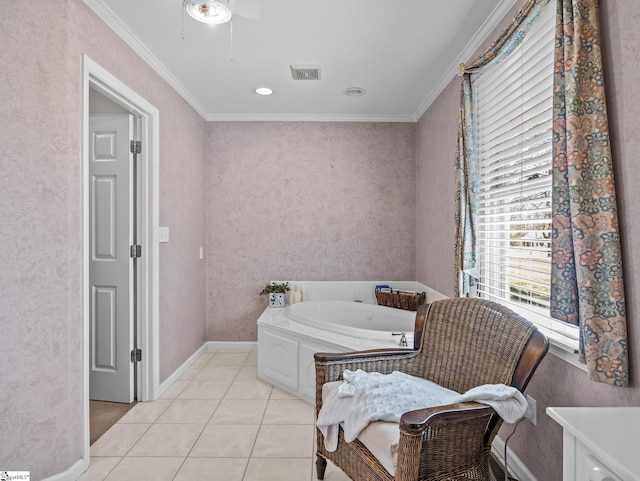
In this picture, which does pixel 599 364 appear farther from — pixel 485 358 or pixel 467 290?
pixel 467 290

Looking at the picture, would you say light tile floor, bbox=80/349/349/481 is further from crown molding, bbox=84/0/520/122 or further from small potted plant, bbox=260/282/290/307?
crown molding, bbox=84/0/520/122

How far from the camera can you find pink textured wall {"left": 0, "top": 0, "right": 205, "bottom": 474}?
1.68 metres

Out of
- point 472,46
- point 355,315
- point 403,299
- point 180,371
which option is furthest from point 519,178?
point 180,371

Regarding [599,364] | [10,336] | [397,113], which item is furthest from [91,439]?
[397,113]

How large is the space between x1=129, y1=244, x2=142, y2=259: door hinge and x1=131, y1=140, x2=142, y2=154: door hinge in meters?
0.69

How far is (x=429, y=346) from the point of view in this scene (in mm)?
2088

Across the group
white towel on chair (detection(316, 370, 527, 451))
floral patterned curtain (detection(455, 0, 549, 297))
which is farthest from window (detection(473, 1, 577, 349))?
white towel on chair (detection(316, 370, 527, 451))

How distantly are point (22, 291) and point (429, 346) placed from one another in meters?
1.98

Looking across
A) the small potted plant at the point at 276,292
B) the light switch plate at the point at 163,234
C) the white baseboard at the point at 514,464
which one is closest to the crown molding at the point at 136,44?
the light switch plate at the point at 163,234

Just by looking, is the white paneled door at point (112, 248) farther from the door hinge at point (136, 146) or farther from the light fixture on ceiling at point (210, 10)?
the light fixture on ceiling at point (210, 10)

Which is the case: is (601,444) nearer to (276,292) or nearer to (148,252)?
(148,252)

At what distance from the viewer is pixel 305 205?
420cm

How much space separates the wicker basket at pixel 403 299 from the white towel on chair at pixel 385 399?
1.78 metres

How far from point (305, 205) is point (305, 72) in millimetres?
A: 1490
